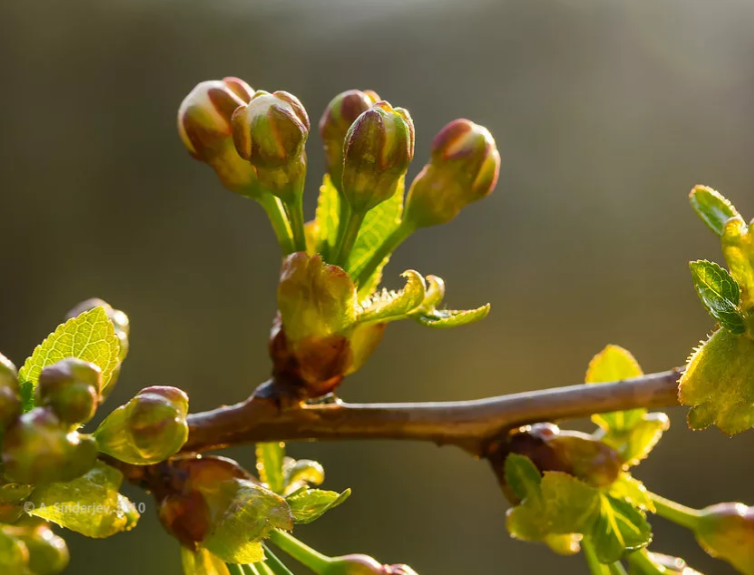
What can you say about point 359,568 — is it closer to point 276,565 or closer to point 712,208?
point 276,565

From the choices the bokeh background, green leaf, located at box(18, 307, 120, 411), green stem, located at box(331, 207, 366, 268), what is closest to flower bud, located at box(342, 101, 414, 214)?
green stem, located at box(331, 207, 366, 268)

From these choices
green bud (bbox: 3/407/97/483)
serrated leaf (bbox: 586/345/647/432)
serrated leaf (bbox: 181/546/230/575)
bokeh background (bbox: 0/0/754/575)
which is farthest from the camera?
bokeh background (bbox: 0/0/754/575)

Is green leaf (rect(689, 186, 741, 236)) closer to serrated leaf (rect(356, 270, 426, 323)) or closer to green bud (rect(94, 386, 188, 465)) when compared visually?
serrated leaf (rect(356, 270, 426, 323))

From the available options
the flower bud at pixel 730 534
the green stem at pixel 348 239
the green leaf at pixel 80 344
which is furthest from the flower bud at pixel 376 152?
the flower bud at pixel 730 534

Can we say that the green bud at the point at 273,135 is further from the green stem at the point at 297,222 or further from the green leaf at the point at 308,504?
the green leaf at the point at 308,504

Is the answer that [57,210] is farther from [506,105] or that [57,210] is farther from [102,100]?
[506,105]

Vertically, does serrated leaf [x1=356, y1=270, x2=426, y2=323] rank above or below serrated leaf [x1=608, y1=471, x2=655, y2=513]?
above
